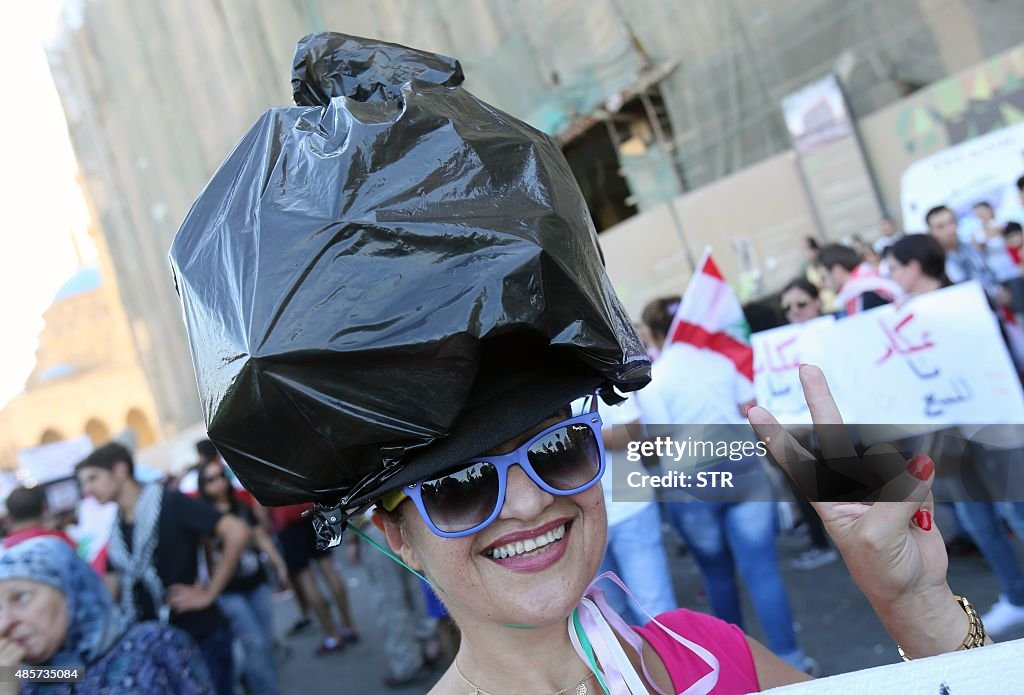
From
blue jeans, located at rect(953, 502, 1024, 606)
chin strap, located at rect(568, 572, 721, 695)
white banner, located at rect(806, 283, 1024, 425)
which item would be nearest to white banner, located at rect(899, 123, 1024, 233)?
white banner, located at rect(806, 283, 1024, 425)

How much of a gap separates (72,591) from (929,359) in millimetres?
3229

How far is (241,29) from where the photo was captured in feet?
38.4

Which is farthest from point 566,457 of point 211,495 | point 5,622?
point 211,495

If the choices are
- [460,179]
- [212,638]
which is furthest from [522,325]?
[212,638]

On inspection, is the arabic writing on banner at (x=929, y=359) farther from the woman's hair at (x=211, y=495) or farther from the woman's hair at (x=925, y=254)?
the woman's hair at (x=211, y=495)

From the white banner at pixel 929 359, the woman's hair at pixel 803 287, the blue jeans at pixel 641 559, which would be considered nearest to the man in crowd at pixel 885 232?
the woman's hair at pixel 803 287

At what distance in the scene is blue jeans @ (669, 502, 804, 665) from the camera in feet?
11.8

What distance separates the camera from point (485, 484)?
106cm

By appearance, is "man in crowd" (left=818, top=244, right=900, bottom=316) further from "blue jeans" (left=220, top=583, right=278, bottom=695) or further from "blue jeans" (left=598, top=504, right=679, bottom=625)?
"blue jeans" (left=220, top=583, right=278, bottom=695)

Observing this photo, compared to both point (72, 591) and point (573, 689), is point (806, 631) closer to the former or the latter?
point (72, 591)

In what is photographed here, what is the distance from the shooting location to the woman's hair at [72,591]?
268 centimetres

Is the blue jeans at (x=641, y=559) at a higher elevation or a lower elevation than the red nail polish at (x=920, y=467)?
lower

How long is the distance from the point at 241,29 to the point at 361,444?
12263mm

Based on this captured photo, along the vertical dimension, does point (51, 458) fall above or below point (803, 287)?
above
